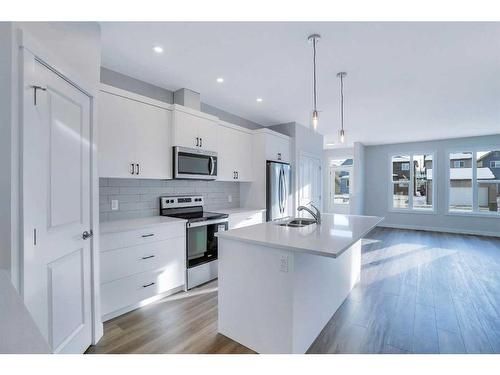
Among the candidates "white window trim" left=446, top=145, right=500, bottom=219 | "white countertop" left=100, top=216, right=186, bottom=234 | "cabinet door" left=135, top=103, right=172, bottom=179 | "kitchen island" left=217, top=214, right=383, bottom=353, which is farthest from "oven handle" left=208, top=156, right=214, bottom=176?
"white window trim" left=446, top=145, right=500, bottom=219

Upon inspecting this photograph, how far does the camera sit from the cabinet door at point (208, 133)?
3350 millimetres

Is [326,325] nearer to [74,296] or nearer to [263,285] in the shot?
[263,285]

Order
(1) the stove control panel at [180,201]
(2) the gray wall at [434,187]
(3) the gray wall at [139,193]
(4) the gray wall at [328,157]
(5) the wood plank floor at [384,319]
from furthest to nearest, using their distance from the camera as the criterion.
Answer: (4) the gray wall at [328,157] < (2) the gray wall at [434,187] < (1) the stove control panel at [180,201] < (3) the gray wall at [139,193] < (5) the wood plank floor at [384,319]

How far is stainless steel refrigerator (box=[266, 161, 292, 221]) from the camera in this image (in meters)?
4.23

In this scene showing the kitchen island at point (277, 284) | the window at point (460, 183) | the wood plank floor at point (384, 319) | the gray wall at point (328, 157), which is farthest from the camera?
the gray wall at point (328, 157)

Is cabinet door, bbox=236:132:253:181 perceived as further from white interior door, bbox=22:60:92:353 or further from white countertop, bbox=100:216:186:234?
white interior door, bbox=22:60:92:353

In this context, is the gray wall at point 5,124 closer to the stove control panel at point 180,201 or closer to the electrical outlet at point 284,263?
the electrical outlet at point 284,263

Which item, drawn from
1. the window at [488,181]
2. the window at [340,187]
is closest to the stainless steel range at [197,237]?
the window at [340,187]

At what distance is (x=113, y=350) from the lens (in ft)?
6.26

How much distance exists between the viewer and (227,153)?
386 centimetres

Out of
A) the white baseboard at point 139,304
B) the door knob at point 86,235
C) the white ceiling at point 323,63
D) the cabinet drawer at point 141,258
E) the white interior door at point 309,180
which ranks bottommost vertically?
the white baseboard at point 139,304

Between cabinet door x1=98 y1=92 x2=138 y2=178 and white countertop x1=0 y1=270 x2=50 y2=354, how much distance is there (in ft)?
5.37
